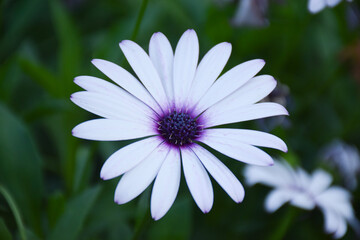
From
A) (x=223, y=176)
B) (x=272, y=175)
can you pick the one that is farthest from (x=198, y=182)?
(x=272, y=175)

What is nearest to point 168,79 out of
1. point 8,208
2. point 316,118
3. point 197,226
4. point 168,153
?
point 168,153

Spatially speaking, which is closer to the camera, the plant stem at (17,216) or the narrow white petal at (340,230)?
the plant stem at (17,216)

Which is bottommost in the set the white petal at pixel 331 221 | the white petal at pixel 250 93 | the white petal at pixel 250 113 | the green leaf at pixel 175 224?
the white petal at pixel 331 221

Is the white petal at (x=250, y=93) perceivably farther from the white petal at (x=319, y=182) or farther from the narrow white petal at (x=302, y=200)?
the white petal at (x=319, y=182)

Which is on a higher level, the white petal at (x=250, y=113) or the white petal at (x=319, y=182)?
the white petal at (x=250, y=113)

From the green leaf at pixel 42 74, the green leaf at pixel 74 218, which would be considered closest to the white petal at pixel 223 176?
the green leaf at pixel 74 218

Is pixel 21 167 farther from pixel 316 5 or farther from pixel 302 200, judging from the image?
pixel 316 5

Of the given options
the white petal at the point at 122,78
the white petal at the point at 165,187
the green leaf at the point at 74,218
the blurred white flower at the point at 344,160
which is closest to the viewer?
the white petal at the point at 165,187
